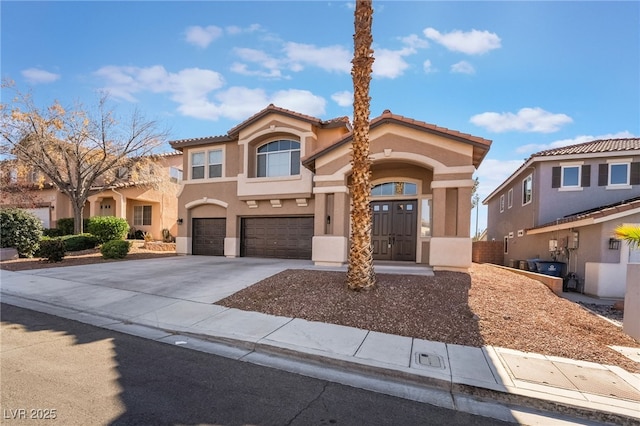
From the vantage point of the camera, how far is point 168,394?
12.6 ft

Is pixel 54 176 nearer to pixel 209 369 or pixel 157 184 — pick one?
pixel 157 184

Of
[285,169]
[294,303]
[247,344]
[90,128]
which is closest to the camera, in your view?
[247,344]

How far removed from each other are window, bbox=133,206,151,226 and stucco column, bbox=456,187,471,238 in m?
23.0

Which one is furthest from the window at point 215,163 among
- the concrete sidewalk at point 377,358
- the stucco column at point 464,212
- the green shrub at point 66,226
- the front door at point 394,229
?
the green shrub at point 66,226

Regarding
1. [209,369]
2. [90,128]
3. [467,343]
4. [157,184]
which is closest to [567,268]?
[467,343]

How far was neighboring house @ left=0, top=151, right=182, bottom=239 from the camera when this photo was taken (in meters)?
23.2

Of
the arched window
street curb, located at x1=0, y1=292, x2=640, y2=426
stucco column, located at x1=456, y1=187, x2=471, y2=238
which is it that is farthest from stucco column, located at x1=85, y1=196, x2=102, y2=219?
stucco column, located at x1=456, y1=187, x2=471, y2=238

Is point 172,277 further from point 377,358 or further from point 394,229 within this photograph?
point 394,229

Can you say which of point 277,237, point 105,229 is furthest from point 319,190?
point 105,229

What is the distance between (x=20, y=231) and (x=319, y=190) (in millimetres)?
14887

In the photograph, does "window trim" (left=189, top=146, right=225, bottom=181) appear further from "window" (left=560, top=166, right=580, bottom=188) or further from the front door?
"window" (left=560, top=166, right=580, bottom=188)

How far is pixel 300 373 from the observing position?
4.62 m

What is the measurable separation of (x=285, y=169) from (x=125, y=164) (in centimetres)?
1022

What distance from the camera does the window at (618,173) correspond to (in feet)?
49.0
